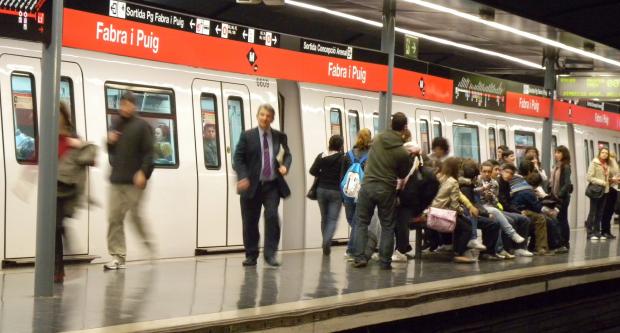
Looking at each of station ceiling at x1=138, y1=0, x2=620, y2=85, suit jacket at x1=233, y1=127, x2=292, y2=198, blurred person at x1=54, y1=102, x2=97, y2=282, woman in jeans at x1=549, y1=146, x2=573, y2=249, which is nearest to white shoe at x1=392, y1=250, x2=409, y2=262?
suit jacket at x1=233, y1=127, x2=292, y2=198

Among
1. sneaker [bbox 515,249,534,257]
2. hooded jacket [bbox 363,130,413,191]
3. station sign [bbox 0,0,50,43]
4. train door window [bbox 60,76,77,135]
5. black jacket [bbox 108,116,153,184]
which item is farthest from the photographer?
sneaker [bbox 515,249,534,257]

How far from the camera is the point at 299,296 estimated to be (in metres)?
8.41

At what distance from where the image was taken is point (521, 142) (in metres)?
21.7

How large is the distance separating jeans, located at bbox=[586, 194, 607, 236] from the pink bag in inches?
271

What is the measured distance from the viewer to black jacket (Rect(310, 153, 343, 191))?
12.6 metres

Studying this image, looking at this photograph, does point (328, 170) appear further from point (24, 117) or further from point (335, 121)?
point (24, 117)

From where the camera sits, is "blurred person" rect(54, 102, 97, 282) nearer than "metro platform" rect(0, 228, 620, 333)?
No

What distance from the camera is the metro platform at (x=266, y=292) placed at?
680 centimetres

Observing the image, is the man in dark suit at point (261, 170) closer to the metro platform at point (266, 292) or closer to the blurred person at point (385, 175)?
the metro platform at point (266, 292)

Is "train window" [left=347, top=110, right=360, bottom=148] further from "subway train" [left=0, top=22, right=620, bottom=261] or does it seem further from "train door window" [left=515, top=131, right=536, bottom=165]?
"train door window" [left=515, top=131, right=536, bottom=165]

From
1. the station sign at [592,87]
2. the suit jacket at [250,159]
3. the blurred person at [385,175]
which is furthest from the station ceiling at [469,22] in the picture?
the suit jacket at [250,159]

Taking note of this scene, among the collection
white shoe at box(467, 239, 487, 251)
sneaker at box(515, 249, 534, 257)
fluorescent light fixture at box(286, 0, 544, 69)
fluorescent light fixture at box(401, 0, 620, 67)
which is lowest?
sneaker at box(515, 249, 534, 257)

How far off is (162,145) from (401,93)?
187 inches

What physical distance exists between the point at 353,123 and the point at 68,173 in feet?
24.7
